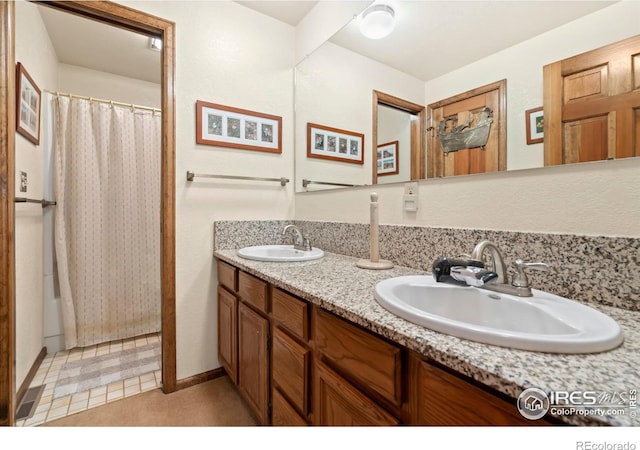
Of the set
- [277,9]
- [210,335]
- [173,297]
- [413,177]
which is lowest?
[210,335]

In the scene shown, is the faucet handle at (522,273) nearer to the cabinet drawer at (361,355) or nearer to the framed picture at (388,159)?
the cabinet drawer at (361,355)

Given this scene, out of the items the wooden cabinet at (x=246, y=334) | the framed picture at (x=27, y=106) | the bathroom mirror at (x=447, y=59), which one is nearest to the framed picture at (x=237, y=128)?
the bathroom mirror at (x=447, y=59)

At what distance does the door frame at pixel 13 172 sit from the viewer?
46.7 inches

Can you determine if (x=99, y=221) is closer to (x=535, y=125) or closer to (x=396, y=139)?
(x=396, y=139)

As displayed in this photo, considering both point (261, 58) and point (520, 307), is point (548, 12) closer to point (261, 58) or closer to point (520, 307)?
point (520, 307)

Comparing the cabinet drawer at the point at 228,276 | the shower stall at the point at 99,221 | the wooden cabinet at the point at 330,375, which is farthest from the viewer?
the shower stall at the point at 99,221

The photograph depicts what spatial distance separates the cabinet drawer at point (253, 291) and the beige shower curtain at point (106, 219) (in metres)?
1.42

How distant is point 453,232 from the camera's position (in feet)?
3.34

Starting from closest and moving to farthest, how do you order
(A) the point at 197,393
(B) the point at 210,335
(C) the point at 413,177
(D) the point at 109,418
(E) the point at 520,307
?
(E) the point at 520,307 < (C) the point at 413,177 < (D) the point at 109,418 < (A) the point at 197,393 < (B) the point at 210,335

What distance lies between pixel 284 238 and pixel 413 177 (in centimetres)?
101

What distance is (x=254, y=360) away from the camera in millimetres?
1199

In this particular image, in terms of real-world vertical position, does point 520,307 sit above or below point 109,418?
above
